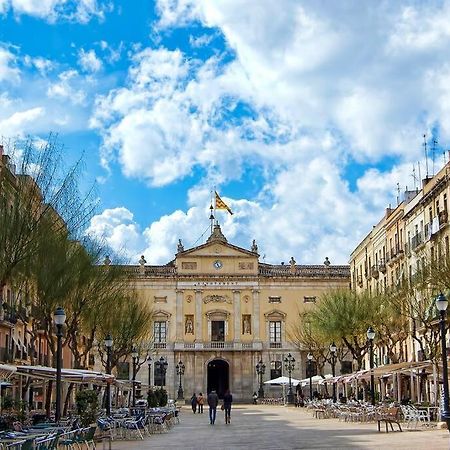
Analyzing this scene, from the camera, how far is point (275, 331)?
286ft

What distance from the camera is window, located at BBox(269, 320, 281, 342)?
87.0 meters

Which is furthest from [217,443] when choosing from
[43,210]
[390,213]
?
[390,213]

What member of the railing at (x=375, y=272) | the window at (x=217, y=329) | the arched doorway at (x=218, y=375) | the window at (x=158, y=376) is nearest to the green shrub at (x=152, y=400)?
the railing at (x=375, y=272)

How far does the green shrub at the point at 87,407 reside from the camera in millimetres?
27047

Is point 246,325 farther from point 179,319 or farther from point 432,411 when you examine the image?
point 432,411

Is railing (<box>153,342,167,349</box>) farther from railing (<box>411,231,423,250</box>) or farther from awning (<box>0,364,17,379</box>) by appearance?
awning (<box>0,364,17,379</box>)

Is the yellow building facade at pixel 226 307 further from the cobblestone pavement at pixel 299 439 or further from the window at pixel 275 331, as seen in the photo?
the cobblestone pavement at pixel 299 439

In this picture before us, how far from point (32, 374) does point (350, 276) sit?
59144 mm

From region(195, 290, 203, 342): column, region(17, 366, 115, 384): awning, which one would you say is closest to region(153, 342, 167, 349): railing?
region(195, 290, 203, 342): column

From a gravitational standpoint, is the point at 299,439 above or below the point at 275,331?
below

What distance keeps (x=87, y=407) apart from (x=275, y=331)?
58.4 metres

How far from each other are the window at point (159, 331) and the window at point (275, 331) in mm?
11213

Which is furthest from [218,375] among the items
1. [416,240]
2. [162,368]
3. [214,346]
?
[416,240]

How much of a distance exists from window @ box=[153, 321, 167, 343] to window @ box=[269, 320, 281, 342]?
36.8 feet
